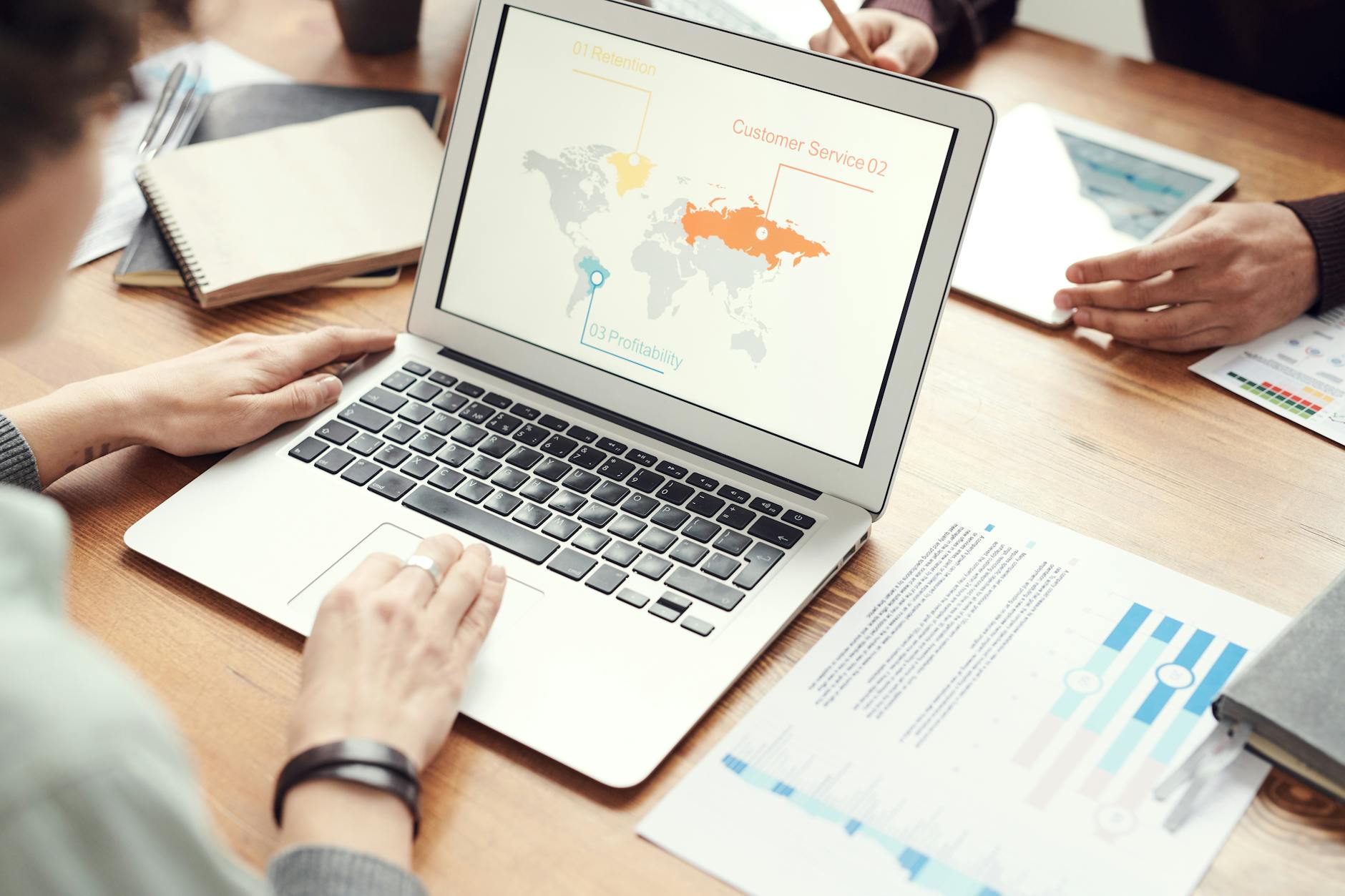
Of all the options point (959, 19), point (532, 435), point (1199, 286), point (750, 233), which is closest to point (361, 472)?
point (532, 435)

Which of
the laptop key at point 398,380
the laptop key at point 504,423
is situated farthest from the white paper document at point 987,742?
the laptop key at point 398,380

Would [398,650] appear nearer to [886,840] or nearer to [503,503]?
[503,503]

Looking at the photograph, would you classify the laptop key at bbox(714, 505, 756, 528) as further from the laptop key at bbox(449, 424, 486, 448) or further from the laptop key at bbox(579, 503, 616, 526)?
the laptop key at bbox(449, 424, 486, 448)

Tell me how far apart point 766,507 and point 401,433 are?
0.29 meters

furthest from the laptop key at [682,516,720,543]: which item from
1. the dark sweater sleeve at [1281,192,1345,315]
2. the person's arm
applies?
the dark sweater sleeve at [1281,192,1345,315]

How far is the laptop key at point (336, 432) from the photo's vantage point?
0.89 metres

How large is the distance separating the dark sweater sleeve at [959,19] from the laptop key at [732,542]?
89cm

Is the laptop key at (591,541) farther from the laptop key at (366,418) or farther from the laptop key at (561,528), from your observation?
the laptop key at (366,418)

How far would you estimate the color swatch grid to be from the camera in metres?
0.99

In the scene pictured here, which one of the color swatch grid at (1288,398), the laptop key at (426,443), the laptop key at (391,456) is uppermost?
the color swatch grid at (1288,398)

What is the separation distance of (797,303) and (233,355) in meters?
0.46

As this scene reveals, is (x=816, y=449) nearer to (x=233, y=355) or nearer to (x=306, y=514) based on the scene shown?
(x=306, y=514)

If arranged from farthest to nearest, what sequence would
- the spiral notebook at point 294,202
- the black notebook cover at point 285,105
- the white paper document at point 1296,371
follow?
the black notebook cover at point 285,105 → the spiral notebook at point 294,202 → the white paper document at point 1296,371

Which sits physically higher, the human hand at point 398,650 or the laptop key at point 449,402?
the human hand at point 398,650
